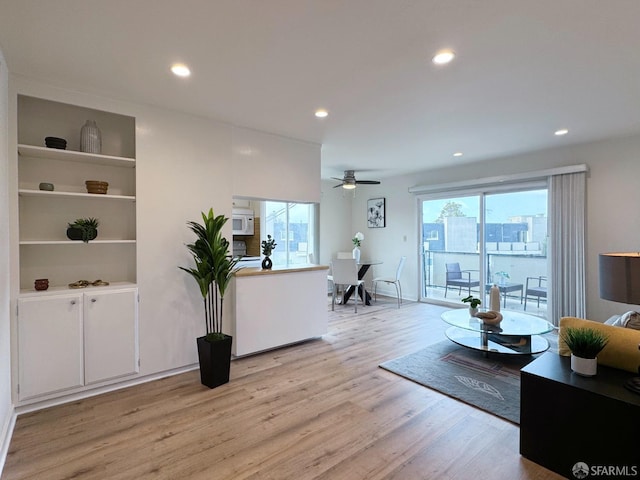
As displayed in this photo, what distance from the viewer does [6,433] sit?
214 centimetres

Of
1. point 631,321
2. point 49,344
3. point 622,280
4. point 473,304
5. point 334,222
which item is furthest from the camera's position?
point 334,222

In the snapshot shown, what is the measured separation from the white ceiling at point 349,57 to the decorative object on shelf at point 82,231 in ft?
3.70

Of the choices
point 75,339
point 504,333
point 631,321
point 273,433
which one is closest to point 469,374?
point 504,333

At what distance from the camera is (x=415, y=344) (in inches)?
157

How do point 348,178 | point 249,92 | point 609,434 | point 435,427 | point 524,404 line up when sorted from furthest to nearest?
point 348,178 < point 249,92 < point 435,427 < point 524,404 < point 609,434

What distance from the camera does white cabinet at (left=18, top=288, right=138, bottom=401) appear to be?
2496 millimetres

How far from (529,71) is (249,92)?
7.28 feet

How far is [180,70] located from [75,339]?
230 centimetres

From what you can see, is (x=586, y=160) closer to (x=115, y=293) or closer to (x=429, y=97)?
(x=429, y=97)

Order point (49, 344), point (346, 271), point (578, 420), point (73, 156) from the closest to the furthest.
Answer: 1. point (578, 420)
2. point (49, 344)
3. point (73, 156)
4. point (346, 271)

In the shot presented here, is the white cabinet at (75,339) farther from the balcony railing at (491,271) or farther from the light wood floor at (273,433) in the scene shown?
the balcony railing at (491,271)

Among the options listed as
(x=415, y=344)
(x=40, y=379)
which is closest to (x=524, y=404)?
(x=415, y=344)

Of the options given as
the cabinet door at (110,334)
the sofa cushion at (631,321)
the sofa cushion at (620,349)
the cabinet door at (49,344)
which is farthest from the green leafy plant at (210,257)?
the sofa cushion at (631,321)

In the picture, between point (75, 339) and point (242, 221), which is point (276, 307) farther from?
point (242, 221)
